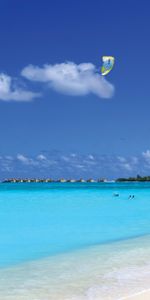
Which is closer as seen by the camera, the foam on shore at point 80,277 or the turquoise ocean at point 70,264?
the foam on shore at point 80,277

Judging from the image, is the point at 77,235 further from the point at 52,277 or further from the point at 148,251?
the point at 52,277

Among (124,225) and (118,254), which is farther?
(124,225)

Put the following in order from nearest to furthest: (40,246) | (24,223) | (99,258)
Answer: (99,258) < (40,246) < (24,223)

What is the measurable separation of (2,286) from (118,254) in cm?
405

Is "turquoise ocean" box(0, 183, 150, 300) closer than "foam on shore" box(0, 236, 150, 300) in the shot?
No

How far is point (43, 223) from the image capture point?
2217 centimetres

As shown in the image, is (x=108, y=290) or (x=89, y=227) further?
(x=89, y=227)

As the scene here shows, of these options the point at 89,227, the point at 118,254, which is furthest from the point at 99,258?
the point at 89,227

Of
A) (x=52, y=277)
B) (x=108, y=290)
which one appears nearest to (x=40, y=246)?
(x=52, y=277)

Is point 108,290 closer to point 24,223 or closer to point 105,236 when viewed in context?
point 105,236

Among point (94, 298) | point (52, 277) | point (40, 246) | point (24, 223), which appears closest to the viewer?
point (94, 298)

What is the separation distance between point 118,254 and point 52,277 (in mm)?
3160

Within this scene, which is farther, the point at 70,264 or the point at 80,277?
the point at 70,264

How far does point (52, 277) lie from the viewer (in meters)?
8.28
